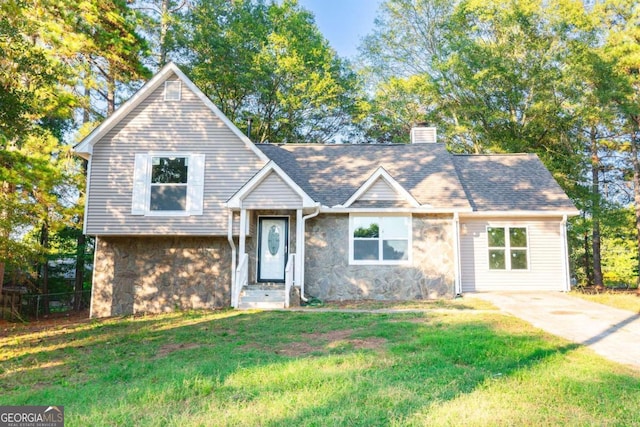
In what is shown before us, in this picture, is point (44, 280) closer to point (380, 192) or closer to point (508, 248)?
point (380, 192)

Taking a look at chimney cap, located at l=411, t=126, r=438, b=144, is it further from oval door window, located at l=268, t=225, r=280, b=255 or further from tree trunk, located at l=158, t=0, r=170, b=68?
tree trunk, located at l=158, t=0, r=170, b=68

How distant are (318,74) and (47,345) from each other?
64.3 ft

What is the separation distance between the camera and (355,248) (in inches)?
490

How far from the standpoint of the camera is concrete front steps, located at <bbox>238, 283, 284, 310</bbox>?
36.3 ft

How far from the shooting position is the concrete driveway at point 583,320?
19.9 ft

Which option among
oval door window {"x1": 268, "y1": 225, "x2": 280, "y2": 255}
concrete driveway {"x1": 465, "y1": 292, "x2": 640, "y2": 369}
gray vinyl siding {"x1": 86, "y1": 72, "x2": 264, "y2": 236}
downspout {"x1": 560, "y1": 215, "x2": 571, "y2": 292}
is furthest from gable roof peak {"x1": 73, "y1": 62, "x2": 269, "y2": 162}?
downspout {"x1": 560, "y1": 215, "x2": 571, "y2": 292}

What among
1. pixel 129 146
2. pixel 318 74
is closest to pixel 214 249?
pixel 129 146

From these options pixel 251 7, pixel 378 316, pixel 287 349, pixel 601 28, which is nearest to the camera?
pixel 287 349

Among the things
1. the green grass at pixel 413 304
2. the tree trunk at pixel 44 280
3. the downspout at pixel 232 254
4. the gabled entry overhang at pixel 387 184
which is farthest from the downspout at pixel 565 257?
the tree trunk at pixel 44 280

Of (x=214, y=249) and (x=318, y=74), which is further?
(x=318, y=74)

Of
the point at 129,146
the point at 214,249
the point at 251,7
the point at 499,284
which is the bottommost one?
the point at 499,284

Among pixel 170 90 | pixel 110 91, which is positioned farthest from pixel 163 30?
pixel 170 90

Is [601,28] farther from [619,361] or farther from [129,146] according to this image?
[129,146]

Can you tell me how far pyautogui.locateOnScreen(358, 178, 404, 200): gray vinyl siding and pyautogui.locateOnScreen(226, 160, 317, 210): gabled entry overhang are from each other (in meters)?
2.04
